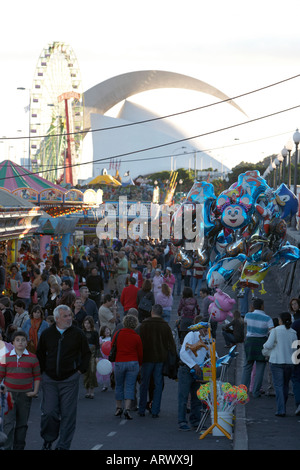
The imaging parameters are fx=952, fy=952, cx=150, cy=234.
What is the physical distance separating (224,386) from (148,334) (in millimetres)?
1226

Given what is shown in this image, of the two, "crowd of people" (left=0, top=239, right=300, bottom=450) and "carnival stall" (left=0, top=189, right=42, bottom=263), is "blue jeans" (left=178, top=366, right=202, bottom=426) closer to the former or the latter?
"crowd of people" (left=0, top=239, right=300, bottom=450)

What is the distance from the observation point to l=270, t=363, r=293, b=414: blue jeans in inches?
434

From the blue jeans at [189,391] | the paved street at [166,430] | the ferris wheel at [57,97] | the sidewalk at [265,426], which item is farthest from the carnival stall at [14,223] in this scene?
the ferris wheel at [57,97]

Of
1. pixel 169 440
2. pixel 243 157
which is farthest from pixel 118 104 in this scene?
pixel 169 440

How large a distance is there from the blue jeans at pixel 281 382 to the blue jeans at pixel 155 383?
52.9 inches

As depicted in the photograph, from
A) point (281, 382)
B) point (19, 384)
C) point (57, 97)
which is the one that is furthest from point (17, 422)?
point (57, 97)

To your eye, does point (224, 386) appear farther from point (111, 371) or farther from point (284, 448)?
point (111, 371)

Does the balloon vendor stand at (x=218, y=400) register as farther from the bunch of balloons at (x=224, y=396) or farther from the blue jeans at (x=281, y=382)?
the blue jeans at (x=281, y=382)

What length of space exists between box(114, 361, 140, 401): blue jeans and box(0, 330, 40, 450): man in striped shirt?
7.86 feet

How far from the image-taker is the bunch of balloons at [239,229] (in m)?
18.0

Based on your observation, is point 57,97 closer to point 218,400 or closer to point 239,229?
point 239,229

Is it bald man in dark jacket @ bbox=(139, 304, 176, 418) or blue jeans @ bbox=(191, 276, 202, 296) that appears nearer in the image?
bald man in dark jacket @ bbox=(139, 304, 176, 418)

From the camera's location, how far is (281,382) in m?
11.1

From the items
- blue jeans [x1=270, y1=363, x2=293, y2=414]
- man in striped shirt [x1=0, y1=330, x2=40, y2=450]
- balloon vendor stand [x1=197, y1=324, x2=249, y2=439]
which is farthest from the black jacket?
blue jeans [x1=270, y1=363, x2=293, y2=414]
